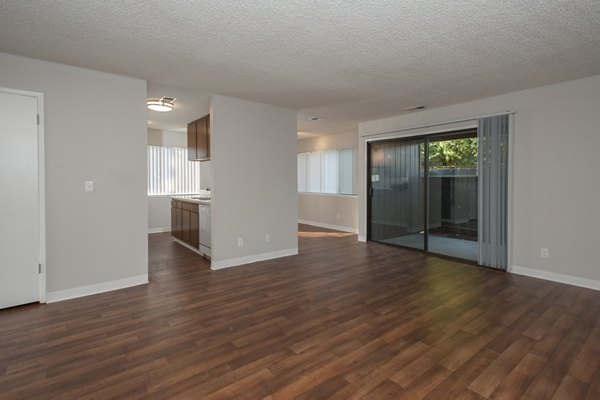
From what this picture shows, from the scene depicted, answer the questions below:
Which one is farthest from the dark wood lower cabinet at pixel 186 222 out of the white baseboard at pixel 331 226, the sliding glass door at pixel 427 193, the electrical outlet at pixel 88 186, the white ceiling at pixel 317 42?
the white baseboard at pixel 331 226

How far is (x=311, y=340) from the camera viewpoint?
98.3 inches

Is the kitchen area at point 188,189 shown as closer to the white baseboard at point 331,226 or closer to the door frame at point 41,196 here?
the door frame at point 41,196

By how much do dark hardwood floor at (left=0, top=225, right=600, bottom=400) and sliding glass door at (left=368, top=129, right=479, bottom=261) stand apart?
1296 millimetres

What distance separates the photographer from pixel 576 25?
2420 mm

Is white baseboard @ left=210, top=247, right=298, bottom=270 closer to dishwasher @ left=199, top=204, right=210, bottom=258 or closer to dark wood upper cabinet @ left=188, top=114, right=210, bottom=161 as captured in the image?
dishwasher @ left=199, top=204, right=210, bottom=258

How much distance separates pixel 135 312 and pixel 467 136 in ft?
16.7

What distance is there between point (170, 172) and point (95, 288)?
4727 millimetres

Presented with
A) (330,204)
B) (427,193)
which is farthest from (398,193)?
(330,204)

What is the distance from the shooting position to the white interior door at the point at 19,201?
3035mm

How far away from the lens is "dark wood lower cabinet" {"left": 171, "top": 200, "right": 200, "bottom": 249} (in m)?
5.34

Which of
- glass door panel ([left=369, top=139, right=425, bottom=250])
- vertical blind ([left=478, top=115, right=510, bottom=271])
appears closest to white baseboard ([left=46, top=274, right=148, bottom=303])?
glass door panel ([left=369, top=139, right=425, bottom=250])

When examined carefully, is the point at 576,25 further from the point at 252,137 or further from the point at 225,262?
the point at 225,262

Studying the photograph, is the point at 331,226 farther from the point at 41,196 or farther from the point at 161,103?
the point at 41,196

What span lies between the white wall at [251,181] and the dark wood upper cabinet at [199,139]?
1.93ft
